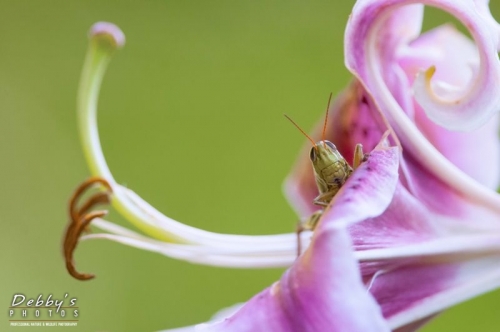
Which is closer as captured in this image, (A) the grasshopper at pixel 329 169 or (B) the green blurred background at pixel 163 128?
(A) the grasshopper at pixel 329 169

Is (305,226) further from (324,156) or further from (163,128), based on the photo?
(163,128)

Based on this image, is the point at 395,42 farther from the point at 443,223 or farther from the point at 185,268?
the point at 185,268

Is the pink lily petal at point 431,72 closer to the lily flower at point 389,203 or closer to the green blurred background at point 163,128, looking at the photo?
the lily flower at point 389,203

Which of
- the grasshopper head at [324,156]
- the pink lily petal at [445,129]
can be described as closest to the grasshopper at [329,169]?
the grasshopper head at [324,156]

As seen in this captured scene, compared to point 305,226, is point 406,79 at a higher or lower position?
higher

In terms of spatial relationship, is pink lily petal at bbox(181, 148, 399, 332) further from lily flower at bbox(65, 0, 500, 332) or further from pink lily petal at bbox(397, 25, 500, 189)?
pink lily petal at bbox(397, 25, 500, 189)

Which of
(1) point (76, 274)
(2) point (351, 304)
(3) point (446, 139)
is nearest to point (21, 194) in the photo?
(1) point (76, 274)

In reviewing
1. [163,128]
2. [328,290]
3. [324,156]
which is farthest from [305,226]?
[163,128]

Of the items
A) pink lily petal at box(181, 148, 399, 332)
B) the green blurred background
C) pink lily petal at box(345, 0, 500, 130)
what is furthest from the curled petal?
the green blurred background
